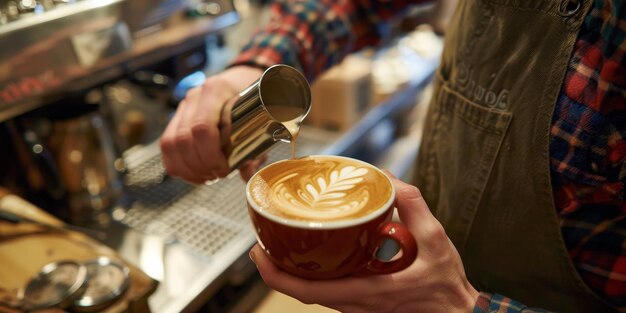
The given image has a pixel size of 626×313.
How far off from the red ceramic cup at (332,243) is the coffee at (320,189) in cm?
1

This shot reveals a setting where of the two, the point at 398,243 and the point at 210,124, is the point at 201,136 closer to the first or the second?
the point at 210,124

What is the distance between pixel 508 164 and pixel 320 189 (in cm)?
29

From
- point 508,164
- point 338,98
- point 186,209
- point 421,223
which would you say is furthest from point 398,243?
point 338,98

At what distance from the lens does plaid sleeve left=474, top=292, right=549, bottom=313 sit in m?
0.57

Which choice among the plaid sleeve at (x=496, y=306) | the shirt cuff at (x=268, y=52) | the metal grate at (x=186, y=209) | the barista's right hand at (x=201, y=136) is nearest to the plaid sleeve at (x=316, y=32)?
the shirt cuff at (x=268, y=52)

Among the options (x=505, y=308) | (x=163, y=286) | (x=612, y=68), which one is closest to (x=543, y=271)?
(x=505, y=308)

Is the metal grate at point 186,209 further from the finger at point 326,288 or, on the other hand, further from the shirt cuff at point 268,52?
the finger at point 326,288

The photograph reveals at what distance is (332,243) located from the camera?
1.66 ft

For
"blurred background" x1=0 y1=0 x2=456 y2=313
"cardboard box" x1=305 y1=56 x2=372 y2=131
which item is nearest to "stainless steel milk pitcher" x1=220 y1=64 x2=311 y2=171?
"blurred background" x1=0 y1=0 x2=456 y2=313

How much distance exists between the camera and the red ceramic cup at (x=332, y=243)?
504mm

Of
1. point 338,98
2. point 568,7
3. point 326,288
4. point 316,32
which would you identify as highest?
point 568,7

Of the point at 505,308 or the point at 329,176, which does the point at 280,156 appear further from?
the point at 505,308

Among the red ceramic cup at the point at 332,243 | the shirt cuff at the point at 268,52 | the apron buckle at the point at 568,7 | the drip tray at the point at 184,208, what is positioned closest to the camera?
the red ceramic cup at the point at 332,243

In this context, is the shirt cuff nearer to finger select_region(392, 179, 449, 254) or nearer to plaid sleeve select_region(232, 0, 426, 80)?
plaid sleeve select_region(232, 0, 426, 80)
